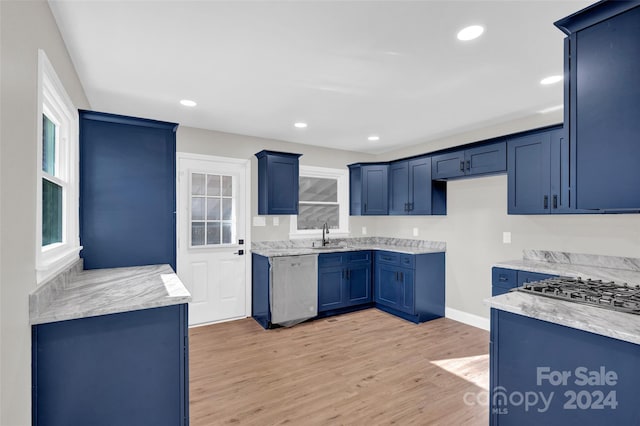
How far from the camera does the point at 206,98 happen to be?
3096 mm

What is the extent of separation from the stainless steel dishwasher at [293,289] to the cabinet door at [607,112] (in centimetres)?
305

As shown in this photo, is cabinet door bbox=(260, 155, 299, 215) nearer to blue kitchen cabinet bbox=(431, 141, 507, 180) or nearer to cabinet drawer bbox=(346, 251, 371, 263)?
cabinet drawer bbox=(346, 251, 371, 263)

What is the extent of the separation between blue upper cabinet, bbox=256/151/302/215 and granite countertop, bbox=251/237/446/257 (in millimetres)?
545

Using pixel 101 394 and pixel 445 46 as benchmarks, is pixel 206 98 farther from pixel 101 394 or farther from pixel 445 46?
pixel 101 394

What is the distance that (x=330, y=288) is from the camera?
4422 millimetres

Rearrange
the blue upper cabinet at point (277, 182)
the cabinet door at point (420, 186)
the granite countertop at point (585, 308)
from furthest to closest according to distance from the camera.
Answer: the cabinet door at point (420, 186)
the blue upper cabinet at point (277, 182)
the granite countertop at point (585, 308)

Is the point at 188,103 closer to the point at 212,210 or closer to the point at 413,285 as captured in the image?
the point at 212,210

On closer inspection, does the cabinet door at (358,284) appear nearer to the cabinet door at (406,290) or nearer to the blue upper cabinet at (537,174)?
the cabinet door at (406,290)

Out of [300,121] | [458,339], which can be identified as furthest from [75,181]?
[458,339]

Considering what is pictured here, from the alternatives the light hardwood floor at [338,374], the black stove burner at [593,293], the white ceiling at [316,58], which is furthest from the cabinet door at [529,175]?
the light hardwood floor at [338,374]

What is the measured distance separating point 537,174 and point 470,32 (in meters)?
1.89

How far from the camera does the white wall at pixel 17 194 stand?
1.15 m

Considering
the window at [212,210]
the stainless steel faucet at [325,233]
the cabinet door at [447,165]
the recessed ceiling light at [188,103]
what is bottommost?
the stainless steel faucet at [325,233]

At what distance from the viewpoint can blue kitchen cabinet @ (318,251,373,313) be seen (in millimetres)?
4367
